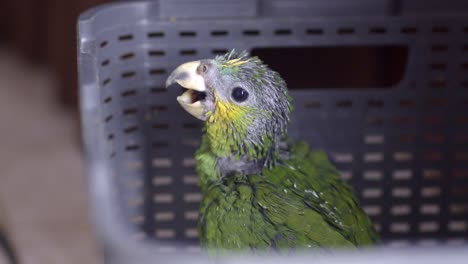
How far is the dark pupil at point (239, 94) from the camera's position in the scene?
0.79 m

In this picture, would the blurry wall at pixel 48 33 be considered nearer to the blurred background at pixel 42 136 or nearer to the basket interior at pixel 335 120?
the blurred background at pixel 42 136

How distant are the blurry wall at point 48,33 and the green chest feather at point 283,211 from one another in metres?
0.89

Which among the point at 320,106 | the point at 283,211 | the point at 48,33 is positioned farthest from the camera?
the point at 48,33

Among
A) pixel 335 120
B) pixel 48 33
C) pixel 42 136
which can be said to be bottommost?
pixel 42 136

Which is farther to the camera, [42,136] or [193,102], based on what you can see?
[42,136]

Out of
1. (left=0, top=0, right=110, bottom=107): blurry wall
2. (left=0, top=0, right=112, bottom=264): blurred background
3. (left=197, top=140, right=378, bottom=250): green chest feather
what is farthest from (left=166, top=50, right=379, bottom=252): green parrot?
(left=0, top=0, right=110, bottom=107): blurry wall

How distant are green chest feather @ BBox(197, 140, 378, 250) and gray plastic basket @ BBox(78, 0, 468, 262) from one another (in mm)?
101

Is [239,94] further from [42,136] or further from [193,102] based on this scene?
[42,136]

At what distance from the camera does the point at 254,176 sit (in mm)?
823

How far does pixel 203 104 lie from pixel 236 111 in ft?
0.13

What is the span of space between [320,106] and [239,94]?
0.20 m

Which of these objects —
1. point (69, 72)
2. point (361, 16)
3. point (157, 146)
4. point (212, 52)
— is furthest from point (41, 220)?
point (361, 16)

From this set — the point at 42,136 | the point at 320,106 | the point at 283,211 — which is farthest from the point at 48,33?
the point at 283,211

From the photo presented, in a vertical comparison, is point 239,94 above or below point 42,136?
above
